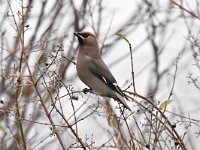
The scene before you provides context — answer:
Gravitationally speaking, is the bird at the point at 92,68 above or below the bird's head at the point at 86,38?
below

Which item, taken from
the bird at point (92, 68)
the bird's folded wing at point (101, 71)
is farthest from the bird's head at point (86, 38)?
the bird's folded wing at point (101, 71)

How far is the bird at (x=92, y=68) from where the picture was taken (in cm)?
560

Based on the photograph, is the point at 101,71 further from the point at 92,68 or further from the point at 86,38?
the point at 86,38

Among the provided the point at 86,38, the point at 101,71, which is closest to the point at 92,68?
the point at 101,71

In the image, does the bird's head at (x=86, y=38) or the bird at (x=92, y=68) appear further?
the bird's head at (x=86, y=38)

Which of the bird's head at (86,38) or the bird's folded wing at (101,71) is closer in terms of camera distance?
the bird's folded wing at (101,71)

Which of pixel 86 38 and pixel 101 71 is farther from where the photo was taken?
pixel 86 38

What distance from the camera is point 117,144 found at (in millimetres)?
4020

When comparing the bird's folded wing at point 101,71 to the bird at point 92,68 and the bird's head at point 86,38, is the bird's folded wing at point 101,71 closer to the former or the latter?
the bird at point 92,68

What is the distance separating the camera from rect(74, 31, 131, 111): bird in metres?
5.60

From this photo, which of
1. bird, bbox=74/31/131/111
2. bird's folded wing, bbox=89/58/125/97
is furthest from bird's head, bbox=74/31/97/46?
bird's folded wing, bbox=89/58/125/97

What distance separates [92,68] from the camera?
571cm

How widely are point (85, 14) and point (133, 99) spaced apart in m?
3.98

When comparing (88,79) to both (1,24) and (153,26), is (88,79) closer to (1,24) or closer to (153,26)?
(1,24)
